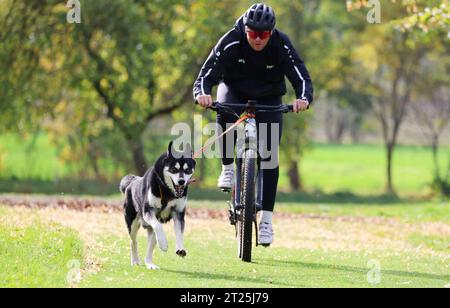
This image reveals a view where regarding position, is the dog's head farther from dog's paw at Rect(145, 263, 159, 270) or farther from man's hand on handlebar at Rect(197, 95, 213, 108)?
dog's paw at Rect(145, 263, 159, 270)

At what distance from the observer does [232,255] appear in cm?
1188

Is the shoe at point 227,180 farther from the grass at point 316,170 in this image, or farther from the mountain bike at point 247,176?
the grass at point 316,170

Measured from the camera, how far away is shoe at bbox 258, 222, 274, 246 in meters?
10.5

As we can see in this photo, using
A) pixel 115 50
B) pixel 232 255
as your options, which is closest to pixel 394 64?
pixel 115 50

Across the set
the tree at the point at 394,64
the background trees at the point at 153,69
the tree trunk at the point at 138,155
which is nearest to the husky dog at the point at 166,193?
the background trees at the point at 153,69

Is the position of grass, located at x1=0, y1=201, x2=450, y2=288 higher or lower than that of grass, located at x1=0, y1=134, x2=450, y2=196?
higher

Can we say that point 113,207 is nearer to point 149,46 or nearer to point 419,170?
point 149,46

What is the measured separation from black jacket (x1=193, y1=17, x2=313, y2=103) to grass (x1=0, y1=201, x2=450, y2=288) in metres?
1.88

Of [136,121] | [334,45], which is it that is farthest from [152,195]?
[334,45]

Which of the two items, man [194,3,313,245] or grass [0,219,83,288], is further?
man [194,3,313,245]

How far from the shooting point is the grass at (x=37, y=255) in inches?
347

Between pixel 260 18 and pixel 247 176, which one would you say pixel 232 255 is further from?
pixel 260 18

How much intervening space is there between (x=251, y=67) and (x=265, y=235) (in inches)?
69.0

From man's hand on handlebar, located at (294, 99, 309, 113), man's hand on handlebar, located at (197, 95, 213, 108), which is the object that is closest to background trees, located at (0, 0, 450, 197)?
man's hand on handlebar, located at (294, 99, 309, 113)
